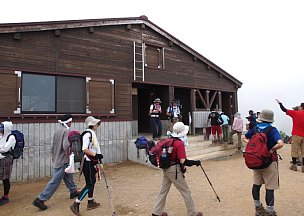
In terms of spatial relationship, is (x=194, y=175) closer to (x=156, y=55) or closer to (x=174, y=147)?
(x=174, y=147)

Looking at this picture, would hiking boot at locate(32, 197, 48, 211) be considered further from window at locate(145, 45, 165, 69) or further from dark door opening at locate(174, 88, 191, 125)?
dark door opening at locate(174, 88, 191, 125)

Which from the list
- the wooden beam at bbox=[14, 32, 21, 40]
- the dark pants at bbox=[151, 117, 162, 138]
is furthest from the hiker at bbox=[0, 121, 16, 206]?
the dark pants at bbox=[151, 117, 162, 138]

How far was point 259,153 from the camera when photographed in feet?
13.5

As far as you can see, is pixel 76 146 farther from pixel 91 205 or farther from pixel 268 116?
pixel 268 116

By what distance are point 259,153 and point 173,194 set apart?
2.56 meters

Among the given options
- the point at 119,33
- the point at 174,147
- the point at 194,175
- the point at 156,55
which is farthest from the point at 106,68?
the point at 174,147

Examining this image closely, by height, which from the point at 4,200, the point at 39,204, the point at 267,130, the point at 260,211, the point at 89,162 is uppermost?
the point at 267,130

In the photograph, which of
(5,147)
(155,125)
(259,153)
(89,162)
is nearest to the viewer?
(259,153)

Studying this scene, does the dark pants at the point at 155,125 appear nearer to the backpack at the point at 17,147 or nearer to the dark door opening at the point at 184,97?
the dark door opening at the point at 184,97

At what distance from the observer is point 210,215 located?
4.59 metres

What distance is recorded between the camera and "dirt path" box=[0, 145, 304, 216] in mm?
4906

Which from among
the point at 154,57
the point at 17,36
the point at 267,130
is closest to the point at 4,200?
the point at 17,36

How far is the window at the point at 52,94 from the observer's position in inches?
320

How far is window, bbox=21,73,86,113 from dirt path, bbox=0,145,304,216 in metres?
2.49
